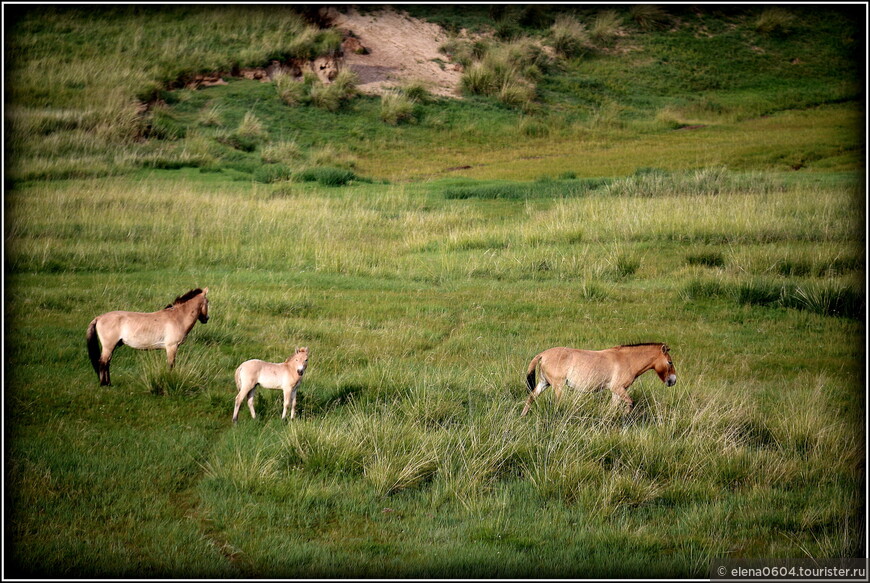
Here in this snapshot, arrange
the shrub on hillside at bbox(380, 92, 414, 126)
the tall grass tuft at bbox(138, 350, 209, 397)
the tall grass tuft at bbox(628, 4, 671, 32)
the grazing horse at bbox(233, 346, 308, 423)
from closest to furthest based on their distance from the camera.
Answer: the grazing horse at bbox(233, 346, 308, 423)
the tall grass tuft at bbox(138, 350, 209, 397)
the shrub on hillside at bbox(380, 92, 414, 126)
the tall grass tuft at bbox(628, 4, 671, 32)

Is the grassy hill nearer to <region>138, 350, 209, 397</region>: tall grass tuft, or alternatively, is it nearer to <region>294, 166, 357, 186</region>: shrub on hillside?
<region>294, 166, 357, 186</region>: shrub on hillside

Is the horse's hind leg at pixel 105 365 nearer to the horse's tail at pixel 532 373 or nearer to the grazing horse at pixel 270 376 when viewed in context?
the grazing horse at pixel 270 376

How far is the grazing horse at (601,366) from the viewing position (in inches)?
277

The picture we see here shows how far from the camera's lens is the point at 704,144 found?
28.4 m

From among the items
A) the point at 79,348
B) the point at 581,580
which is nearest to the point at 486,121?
the point at 79,348

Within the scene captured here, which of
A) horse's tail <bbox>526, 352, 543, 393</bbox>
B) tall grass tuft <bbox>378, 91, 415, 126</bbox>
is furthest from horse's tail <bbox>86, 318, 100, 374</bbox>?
tall grass tuft <bbox>378, 91, 415, 126</bbox>

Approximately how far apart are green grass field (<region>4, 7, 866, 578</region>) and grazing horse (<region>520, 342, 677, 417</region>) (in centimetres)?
33

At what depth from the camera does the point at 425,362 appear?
9.17 metres

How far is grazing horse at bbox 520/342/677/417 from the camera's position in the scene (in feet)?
23.1

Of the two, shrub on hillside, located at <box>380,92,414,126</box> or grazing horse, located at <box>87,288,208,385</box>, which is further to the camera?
shrub on hillside, located at <box>380,92,414,126</box>

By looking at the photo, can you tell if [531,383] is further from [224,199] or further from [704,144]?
[704,144]

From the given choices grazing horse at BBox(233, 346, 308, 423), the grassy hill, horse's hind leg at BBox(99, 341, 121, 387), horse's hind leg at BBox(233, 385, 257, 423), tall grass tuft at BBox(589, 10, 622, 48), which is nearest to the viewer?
grazing horse at BBox(233, 346, 308, 423)

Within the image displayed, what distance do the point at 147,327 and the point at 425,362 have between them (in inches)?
130

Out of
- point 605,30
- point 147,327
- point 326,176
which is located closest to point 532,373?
point 147,327
